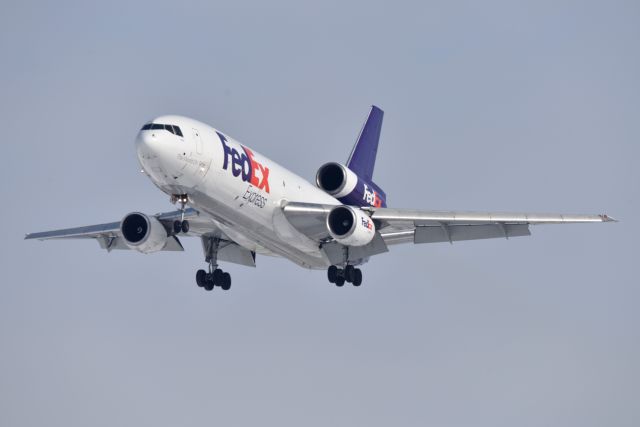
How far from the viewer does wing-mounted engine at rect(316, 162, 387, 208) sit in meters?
45.9

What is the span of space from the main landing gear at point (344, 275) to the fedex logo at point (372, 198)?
10.4 feet

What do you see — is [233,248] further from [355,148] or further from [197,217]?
[355,148]

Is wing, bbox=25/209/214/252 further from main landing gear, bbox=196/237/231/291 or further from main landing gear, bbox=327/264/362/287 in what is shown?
main landing gear, bbox=327/264/362/287

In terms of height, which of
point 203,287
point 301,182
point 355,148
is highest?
point 355,148

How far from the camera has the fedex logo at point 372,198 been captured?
4678cm

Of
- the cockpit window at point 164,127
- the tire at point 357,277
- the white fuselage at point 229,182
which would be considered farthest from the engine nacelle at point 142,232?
the tire at point 357,277

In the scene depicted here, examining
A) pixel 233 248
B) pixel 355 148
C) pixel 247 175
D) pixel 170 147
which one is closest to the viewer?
pixel 170 147

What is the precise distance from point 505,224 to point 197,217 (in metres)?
12.4

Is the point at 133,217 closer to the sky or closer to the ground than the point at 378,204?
closer to the ground

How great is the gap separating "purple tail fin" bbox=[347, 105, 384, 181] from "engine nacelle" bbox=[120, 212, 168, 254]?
35.8 feet

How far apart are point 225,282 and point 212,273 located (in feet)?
2.27

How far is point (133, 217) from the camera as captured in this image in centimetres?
4447

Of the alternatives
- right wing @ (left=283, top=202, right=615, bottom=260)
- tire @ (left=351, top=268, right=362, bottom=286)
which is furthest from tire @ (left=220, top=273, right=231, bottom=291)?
tire @ (left=351, top=268, right=362, bottom=286)

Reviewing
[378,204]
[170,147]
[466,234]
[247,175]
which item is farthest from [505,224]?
[170,147]
